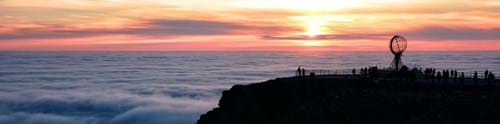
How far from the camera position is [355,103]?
34.4 metres

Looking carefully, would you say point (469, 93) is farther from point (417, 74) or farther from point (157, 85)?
point (157, 85)

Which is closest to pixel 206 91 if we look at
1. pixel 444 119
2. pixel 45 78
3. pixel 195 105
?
pixel 195 105

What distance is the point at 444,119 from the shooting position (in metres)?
30.7

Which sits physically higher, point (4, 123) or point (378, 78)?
point (378, 78)

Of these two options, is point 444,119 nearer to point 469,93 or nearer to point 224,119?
point 469,93

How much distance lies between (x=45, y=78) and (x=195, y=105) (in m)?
63.1

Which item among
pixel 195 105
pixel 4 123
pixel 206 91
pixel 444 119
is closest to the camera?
pixel 444 119

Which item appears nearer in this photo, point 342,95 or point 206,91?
point 342,95

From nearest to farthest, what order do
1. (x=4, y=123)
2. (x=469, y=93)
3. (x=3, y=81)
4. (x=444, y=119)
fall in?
(x=444, y=119) → (x=469, y=93) → (x=4, y=123) → (x=3, y=81)

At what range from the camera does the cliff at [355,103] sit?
31656 millimetres

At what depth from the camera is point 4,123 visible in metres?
75.1

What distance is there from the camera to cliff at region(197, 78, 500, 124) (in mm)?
31656

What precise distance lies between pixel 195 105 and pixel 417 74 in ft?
156

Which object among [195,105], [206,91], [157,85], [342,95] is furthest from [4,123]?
[342,95]
